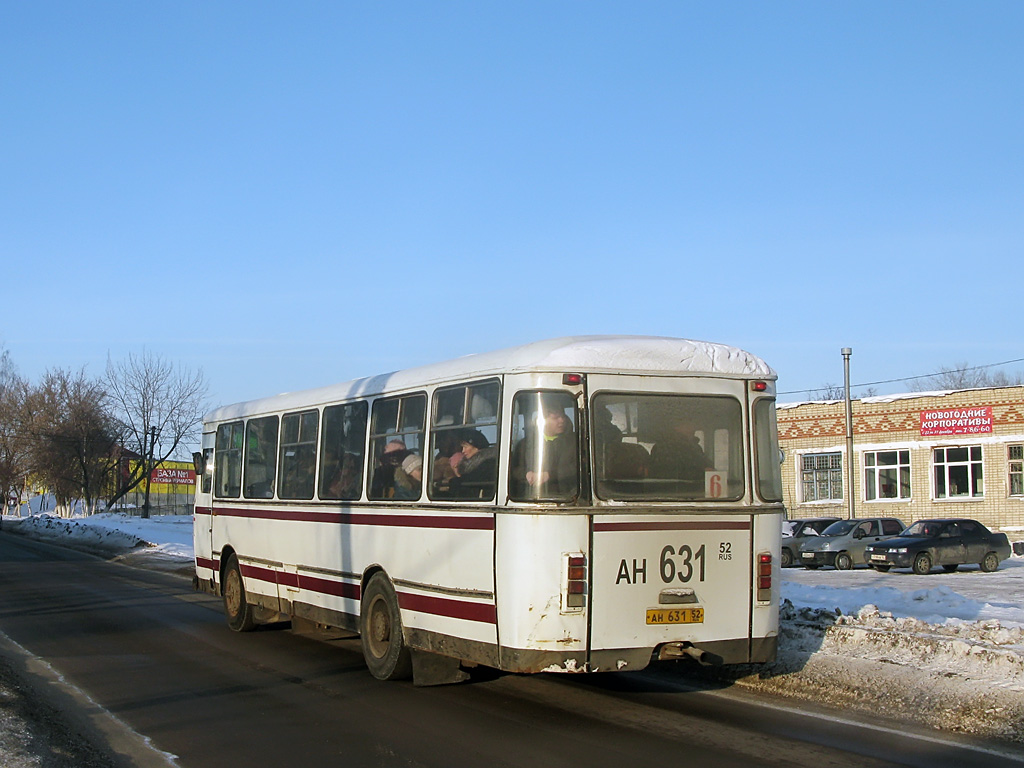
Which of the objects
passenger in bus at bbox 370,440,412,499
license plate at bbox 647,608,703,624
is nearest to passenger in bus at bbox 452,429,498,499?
passenger in bus at bbox 370,440,412,499

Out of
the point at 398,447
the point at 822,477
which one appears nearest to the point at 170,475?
the point at 822,477

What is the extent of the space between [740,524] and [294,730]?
3.87m

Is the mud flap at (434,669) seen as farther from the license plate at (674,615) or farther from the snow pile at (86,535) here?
the snow pile at (86,535)

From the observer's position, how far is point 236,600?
46.9 ft

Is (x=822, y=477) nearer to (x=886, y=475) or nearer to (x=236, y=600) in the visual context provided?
(x=886, y=475)

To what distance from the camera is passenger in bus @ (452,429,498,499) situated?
8438 mm

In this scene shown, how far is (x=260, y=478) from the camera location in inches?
536

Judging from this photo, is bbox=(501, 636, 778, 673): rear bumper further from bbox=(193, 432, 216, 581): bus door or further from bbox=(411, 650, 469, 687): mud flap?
bbox=(193, 432, 216, 581): bus door

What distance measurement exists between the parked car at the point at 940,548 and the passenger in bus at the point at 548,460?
2130cm

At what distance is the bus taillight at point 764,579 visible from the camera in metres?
8.80

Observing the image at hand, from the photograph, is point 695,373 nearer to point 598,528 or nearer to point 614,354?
point 614,354

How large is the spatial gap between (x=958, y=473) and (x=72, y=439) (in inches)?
2210

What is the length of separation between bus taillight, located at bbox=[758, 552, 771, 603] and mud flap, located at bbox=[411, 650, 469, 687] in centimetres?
283

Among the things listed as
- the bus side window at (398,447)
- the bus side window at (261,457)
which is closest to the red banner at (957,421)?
the bus side window at (261,457)
